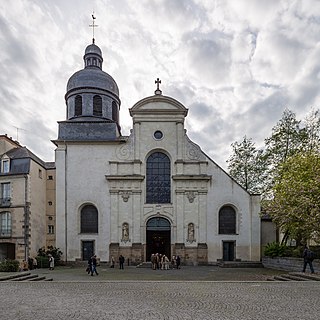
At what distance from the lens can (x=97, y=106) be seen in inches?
1635

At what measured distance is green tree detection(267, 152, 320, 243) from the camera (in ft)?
78.4

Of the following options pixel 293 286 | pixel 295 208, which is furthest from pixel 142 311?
pixel 295 208

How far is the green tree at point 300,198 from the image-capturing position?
23.9m

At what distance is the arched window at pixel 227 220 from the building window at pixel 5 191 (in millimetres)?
18145

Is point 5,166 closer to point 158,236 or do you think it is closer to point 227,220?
point 158,236

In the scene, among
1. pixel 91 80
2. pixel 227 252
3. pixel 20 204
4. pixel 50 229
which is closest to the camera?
pixel 20 204

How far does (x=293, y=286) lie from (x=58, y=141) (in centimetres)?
2539

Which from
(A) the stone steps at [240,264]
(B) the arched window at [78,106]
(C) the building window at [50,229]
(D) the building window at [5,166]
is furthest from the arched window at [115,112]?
(A) the stone steps at [240,264]

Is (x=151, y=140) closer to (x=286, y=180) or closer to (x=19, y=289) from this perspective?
(x=286, y=180)

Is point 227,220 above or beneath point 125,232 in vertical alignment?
above

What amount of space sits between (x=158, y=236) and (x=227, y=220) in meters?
6.25

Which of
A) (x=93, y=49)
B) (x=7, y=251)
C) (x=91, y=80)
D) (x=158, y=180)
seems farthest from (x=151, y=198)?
(x=93, y=49)

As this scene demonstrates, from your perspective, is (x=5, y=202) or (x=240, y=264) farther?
(x=5, y=202)

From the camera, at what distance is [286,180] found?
28266mm
